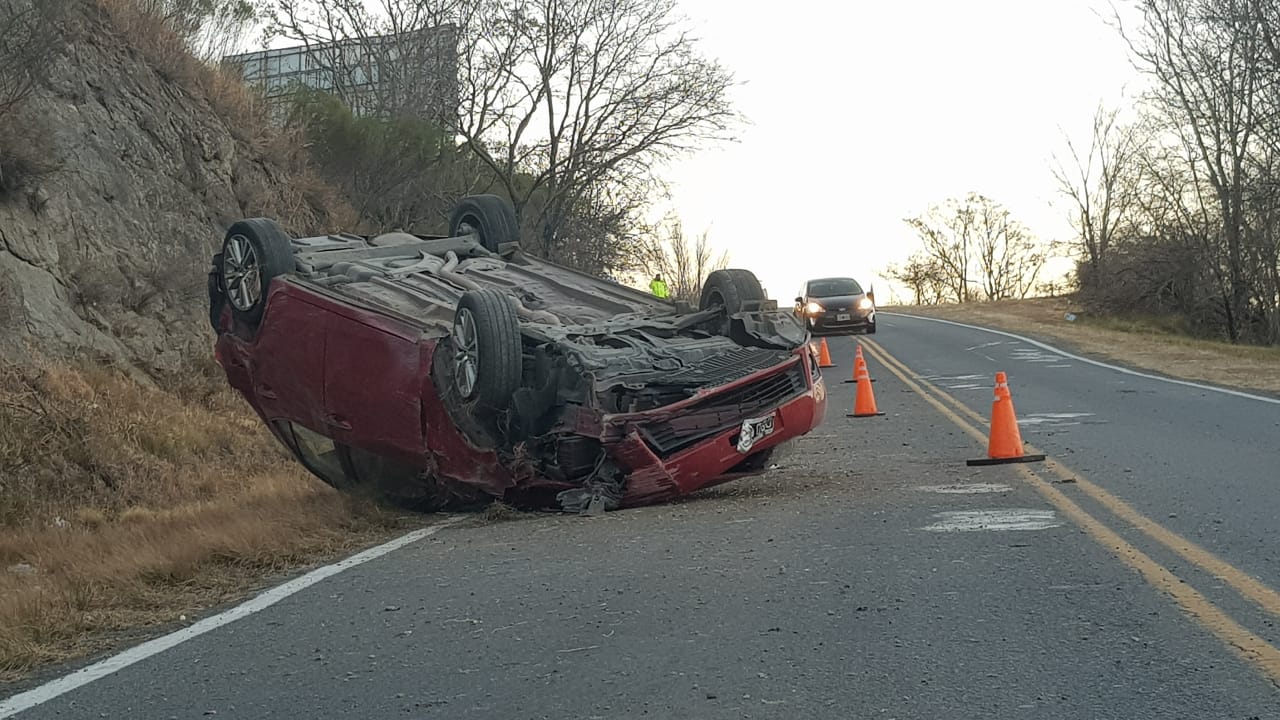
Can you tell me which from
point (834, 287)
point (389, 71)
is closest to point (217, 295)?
point (834, 287)

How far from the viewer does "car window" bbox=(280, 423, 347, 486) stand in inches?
419

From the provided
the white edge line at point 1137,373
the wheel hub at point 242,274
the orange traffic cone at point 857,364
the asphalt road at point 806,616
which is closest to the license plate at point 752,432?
the asphalt road at point 806,616

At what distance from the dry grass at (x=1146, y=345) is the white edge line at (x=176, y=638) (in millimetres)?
14375

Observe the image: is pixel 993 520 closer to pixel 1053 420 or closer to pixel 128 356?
pixel 1053 420

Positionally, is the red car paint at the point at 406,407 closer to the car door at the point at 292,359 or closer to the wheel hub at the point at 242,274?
the car door at the point at 292,359

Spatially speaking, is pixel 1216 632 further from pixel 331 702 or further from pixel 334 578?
pixel 334 578

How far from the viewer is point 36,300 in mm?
15062

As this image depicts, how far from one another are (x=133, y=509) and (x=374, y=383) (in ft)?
13.0

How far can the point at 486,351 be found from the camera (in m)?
8.41

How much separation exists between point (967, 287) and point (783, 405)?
82.7 meters

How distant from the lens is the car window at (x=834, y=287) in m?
34.3

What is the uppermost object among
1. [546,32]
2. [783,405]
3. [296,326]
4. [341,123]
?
[546,32]

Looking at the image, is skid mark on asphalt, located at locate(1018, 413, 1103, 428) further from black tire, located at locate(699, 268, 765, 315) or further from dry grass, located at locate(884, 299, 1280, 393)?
black tire, located at locate(699, 268, 765, 315)

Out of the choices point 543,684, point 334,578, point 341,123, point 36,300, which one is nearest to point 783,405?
point 334,578
